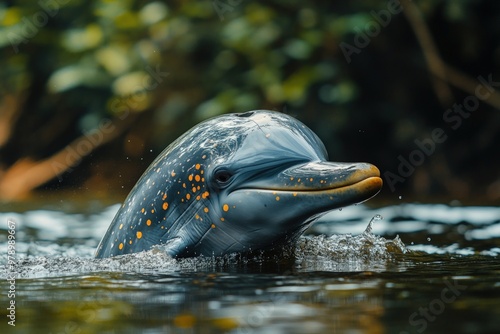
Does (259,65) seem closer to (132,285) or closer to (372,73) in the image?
(372,73)

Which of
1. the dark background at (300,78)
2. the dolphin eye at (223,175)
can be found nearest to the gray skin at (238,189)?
the dolphin eye at (223,175)

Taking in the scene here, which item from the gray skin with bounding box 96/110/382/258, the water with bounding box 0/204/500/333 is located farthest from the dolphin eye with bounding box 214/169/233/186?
the water with bounding box 0/204/500/333

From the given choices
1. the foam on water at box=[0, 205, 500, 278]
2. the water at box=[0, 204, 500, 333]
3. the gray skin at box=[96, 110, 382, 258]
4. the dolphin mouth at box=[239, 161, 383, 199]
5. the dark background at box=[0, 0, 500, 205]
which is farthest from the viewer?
the dark background at box=[0, 0, 500, 205]

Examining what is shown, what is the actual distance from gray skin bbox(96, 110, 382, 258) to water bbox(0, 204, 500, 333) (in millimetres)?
181

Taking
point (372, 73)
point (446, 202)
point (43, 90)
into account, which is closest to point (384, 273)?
point (446, 202)

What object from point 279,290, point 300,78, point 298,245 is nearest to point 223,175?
point 298,245

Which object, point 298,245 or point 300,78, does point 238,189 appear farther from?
point 300,78

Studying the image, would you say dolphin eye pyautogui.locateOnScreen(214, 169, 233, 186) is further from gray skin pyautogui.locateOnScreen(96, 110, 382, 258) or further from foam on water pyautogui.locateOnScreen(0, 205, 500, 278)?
foam on water pyautogui.locateOnScreen(0, 205, 500, 278)

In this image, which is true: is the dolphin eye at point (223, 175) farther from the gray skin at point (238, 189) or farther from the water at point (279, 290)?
the water at point (279, 290)

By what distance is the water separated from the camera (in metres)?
3.84

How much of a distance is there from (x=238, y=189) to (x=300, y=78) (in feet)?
34.3

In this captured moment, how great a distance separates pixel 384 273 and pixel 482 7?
41.9 feet

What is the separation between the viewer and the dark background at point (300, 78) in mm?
16375

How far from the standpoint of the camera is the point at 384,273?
5305mm
